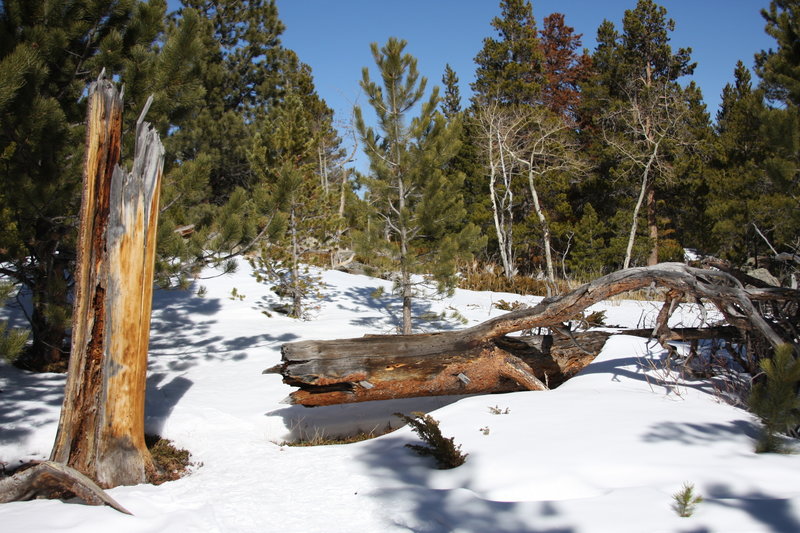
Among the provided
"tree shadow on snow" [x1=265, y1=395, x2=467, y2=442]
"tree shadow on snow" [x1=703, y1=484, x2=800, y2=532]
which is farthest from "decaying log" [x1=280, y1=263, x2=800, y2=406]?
"tree shadow on snow" [x1=703, y1=484, x2=800, y2=532]

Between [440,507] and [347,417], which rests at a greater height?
[440,507]

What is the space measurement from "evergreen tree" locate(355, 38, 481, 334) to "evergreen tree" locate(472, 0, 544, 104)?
12246mm

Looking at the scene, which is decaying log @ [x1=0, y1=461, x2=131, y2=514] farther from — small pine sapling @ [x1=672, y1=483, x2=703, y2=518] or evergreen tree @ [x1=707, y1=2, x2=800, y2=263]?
evergreen tree @ [x1=707, y1=2, x2=800, y2=263]

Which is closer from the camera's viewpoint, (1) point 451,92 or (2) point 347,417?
(2) point 347,417

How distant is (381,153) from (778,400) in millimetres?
7315

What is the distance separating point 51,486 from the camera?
3125mm

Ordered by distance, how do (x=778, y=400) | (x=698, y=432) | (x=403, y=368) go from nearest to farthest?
(x=778, y=400), (x=698, y=432), (x=403, y=368)

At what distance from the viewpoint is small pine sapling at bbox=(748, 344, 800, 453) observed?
2812 millimetres

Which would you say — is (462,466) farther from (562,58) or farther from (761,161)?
(562,58)

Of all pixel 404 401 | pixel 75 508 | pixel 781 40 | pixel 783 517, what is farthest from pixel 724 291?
pixel 781 40

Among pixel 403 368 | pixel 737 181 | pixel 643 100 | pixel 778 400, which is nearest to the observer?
pixel 778 400

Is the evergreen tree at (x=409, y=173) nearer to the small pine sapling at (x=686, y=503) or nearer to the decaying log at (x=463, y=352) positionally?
the decaying log at (x=463, y=352)

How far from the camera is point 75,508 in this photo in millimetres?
2869

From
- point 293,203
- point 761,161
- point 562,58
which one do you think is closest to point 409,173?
point 293,203
